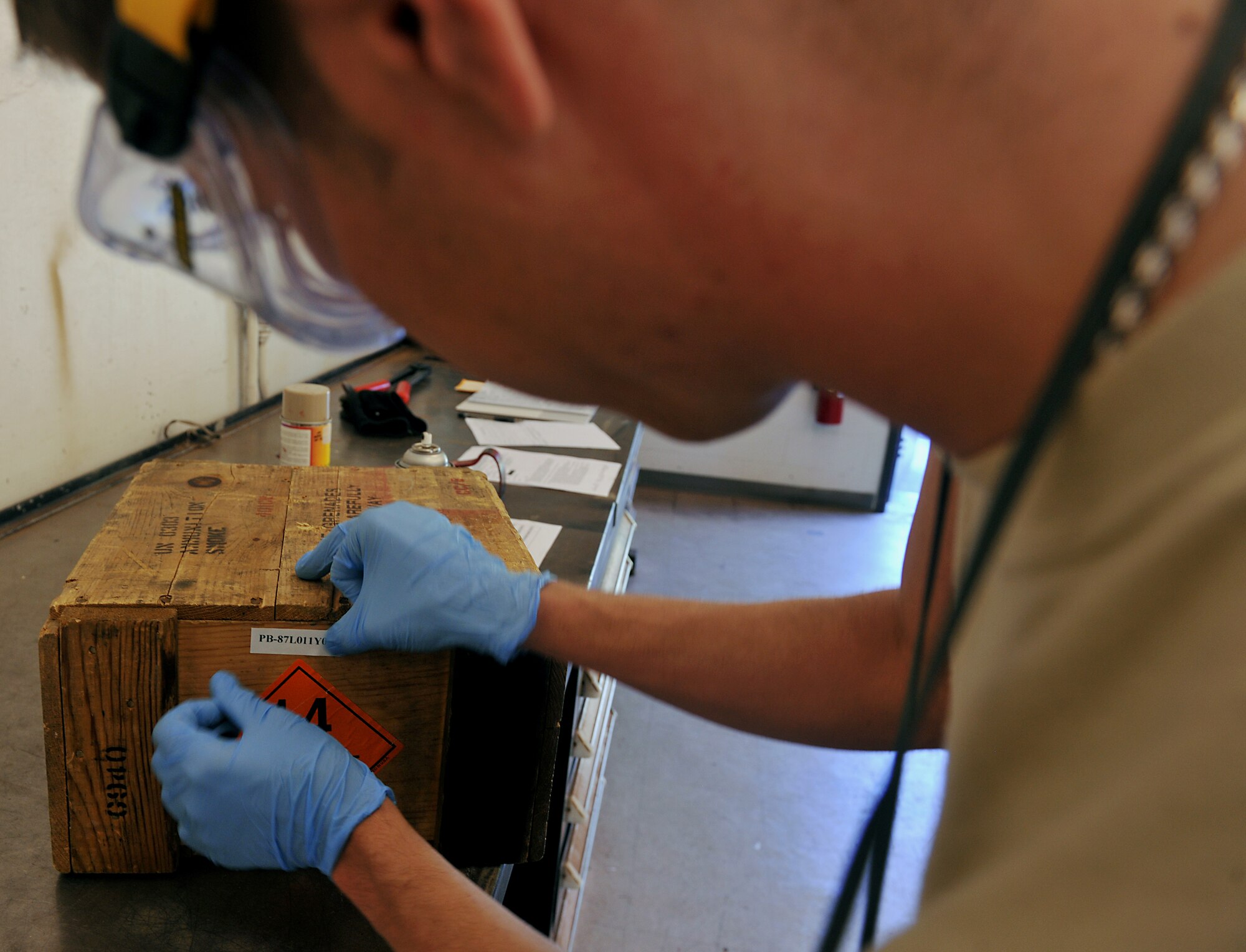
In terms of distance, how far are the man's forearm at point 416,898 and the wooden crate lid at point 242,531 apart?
21cm

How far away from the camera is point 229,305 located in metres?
2.27

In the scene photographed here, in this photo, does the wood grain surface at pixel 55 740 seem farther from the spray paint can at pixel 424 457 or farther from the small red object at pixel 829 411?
the small red object at pixel 829 411

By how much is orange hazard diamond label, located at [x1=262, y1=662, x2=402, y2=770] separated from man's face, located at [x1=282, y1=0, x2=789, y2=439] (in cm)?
51

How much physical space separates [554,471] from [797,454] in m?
2.62

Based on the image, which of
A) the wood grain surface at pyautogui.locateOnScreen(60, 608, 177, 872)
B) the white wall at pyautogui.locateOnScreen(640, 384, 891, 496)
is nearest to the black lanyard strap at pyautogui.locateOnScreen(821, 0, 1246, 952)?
the wood grain surface at pyautogui.locateOnScreen(60, 608, 177, 872)

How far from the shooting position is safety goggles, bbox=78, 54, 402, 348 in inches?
18.2

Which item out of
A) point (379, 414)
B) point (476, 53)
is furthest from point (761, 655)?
point (379, 414)

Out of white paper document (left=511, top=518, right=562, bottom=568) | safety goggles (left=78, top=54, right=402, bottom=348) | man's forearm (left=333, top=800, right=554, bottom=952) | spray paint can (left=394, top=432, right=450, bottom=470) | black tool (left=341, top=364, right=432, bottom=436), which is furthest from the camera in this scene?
black tool (left=341, top=364, right=432, bottom=436)

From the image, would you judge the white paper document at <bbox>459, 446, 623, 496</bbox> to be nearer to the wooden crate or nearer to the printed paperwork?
the printed paperwork

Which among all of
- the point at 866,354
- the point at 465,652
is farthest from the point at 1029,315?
the point at 465,652

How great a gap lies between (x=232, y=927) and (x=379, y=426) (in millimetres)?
1393

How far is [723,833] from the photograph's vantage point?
2.24 m

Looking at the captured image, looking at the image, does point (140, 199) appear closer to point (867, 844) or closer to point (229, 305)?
point (867, 844)

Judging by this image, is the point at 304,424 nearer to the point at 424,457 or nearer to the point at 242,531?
the point at 424,457
